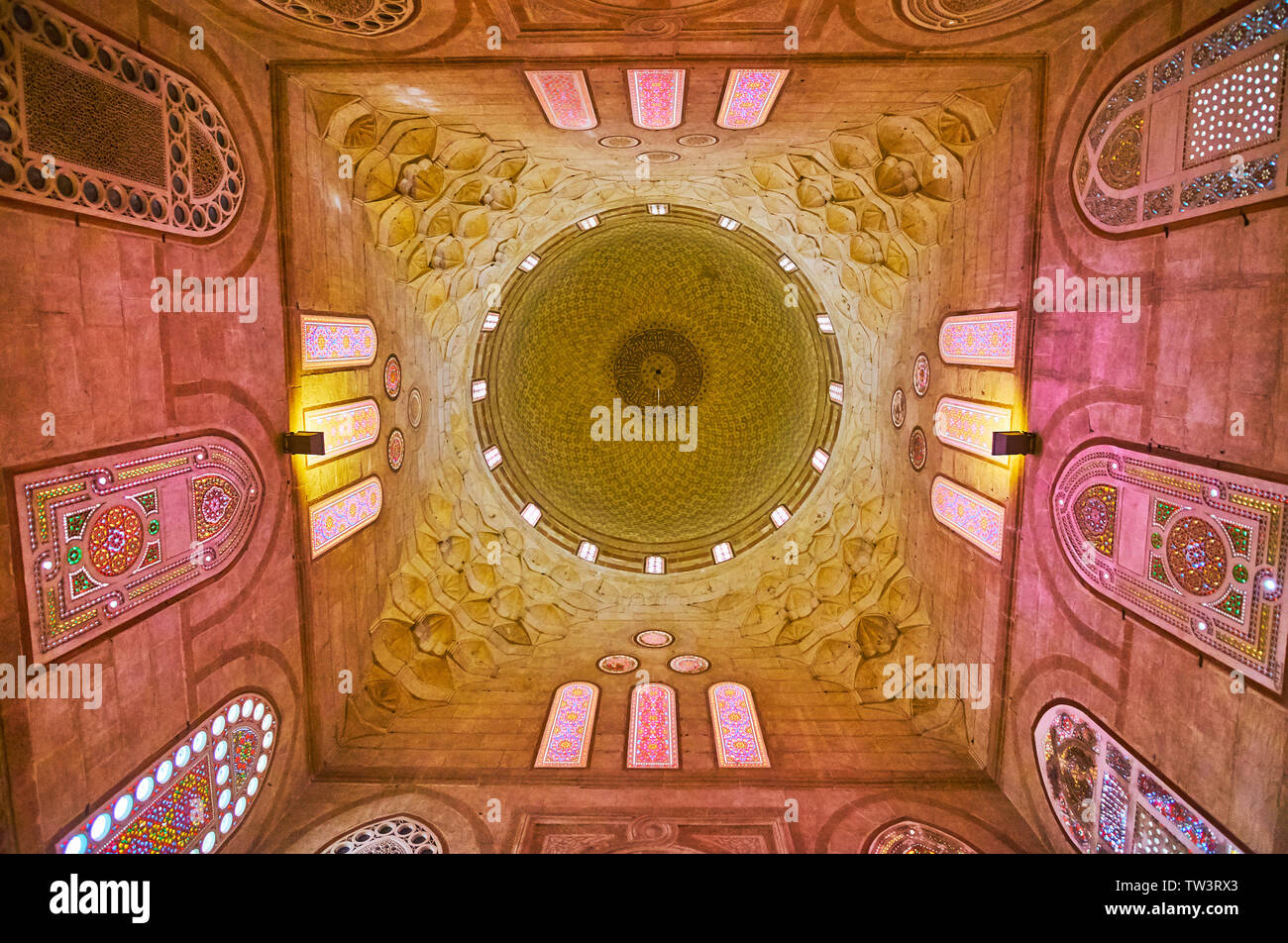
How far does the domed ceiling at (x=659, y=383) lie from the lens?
16.3m

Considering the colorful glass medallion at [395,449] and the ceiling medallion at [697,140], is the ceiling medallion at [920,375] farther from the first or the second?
the colorful glass medallion at [395,449]

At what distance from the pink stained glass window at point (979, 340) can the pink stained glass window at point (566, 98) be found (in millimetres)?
6832

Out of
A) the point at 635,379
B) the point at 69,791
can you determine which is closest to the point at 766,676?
the point at 635,379

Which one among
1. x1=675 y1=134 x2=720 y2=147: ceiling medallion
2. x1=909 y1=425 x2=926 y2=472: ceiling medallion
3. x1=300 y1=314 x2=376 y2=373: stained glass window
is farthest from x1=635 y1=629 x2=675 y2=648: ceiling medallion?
x1=675 y1=134 x2=720 y2=147: ceiling medallion

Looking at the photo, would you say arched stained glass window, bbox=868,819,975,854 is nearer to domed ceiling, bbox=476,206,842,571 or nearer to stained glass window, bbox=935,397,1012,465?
stained glass window, bbox=935,397,1012,465

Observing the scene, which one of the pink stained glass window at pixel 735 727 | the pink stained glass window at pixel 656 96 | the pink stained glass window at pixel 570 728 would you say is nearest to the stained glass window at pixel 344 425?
the pink stained glass window at pixel 570 728

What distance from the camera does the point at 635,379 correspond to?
18.9 m

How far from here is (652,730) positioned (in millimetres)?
11594

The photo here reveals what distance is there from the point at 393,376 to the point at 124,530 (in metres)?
6.01

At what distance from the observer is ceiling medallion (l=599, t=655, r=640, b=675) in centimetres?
1337

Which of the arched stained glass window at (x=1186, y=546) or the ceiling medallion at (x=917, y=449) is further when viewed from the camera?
the ceiling medallion at (x=917, y=449)

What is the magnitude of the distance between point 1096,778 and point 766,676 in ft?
19.8

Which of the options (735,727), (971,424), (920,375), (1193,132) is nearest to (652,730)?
(735,727)
